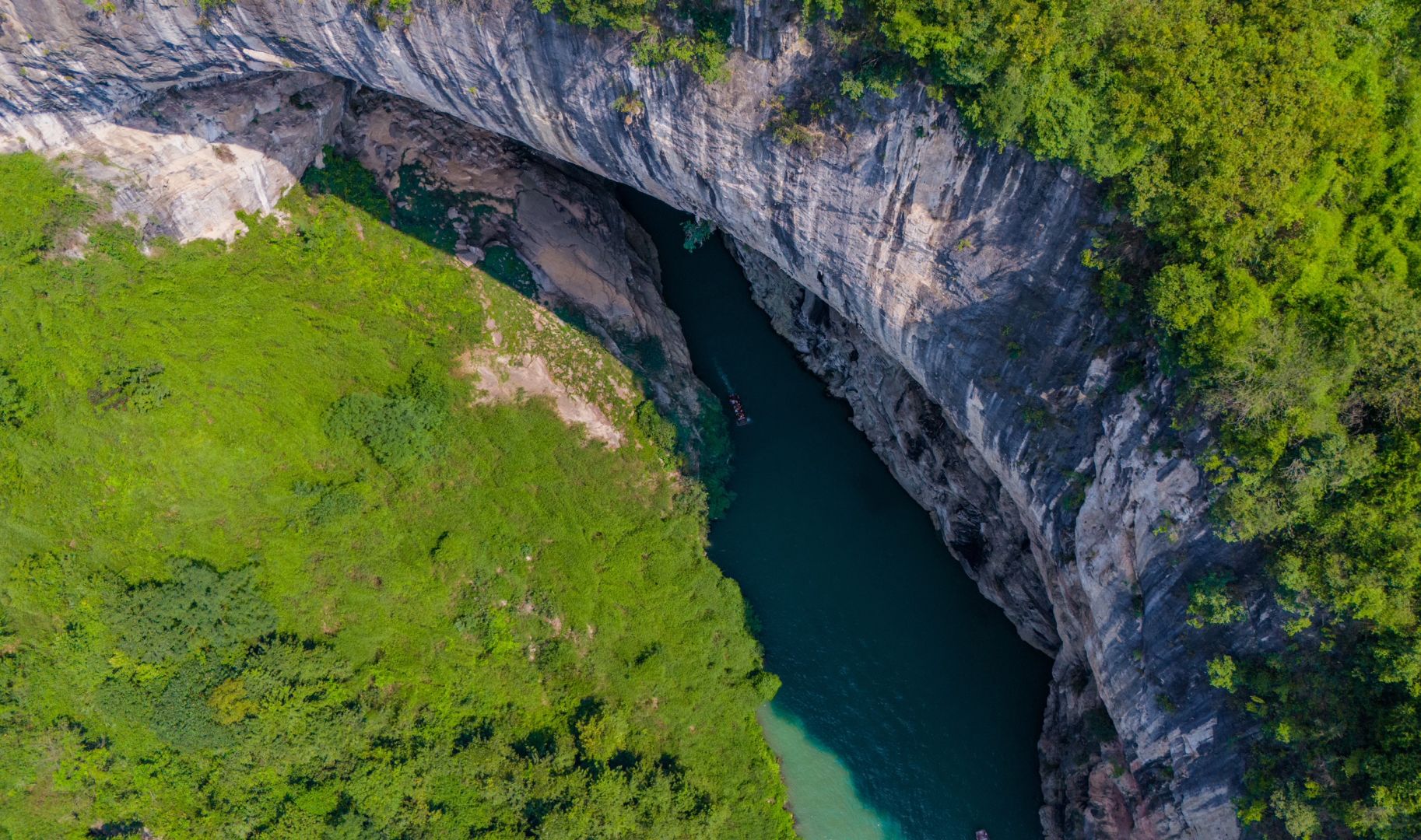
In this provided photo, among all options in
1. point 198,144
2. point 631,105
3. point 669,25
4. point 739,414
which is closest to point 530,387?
point 739,414

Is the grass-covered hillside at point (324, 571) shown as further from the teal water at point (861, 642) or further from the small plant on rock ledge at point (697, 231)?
the small plant on rock ledge at point (697, 231)

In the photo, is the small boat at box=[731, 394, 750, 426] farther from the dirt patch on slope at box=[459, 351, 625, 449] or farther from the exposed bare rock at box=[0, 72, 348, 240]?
the exposed bare rock at box=[0, 72, 348, 240]

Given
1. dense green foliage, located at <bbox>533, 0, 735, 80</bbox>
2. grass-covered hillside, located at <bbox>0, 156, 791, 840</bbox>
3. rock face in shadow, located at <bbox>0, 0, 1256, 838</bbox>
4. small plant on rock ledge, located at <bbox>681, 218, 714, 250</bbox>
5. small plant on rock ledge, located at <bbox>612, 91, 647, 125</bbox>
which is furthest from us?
small plant on rock ledge, located at <bbox>681, 218, 714, 250</bbox>

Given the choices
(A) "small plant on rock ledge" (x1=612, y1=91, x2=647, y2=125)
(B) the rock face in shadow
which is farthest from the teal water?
(A) "small plant on rock ledge" (x1=612, y1=91, x2=647, y2=125)

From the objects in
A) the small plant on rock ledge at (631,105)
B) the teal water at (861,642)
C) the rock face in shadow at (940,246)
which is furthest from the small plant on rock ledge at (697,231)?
the small plant on rock ledge at (631,105)

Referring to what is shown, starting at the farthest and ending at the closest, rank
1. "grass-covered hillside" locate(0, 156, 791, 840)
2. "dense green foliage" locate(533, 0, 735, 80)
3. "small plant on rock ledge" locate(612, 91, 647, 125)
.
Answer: "grass-covered hillside" locate(0, 156, 791, 840) < "small plant on rock ledge" locate(612, 91, 647, 125) < "dense green foliage" locate(533, 0, 735, 80)

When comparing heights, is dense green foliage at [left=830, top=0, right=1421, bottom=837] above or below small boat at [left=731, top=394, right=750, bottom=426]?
above
